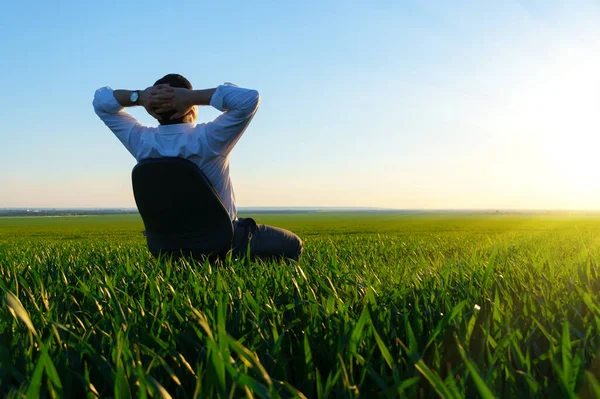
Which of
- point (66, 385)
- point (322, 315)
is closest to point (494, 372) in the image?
point (322, 315)

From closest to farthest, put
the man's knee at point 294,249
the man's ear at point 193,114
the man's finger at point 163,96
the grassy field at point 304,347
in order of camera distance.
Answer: the grassy field at point 304,347 < the man's finger at point 163,96 < the man's ear at point 193,114 < the man's knee at point 294,249

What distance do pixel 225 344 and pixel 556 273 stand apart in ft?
9.01

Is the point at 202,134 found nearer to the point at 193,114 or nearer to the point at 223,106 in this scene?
the point at 223,106

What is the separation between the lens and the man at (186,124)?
3207 millimetres

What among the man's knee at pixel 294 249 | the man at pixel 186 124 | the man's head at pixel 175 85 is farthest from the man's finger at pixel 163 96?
the man's knee at pixel 294 249

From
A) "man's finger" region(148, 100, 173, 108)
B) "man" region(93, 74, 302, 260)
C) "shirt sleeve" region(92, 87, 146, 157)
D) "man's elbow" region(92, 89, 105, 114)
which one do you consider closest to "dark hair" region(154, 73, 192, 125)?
"man" region(93, 74, 302, 260)

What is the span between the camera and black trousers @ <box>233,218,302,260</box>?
12.5 ft

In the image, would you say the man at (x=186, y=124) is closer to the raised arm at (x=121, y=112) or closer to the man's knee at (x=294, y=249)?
the raised arm at (x=121, y=112)

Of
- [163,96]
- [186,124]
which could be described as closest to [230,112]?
[186,124]

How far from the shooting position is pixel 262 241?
12.9 feet

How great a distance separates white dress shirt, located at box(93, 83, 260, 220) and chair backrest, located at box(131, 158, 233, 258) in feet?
0.63

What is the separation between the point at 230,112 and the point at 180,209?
0.80 meters

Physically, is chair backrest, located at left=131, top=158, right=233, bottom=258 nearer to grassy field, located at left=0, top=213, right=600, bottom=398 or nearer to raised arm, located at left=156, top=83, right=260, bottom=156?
raised arm, located at left=156, top=83, right=260, bottom=156

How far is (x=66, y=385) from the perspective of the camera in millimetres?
1185
